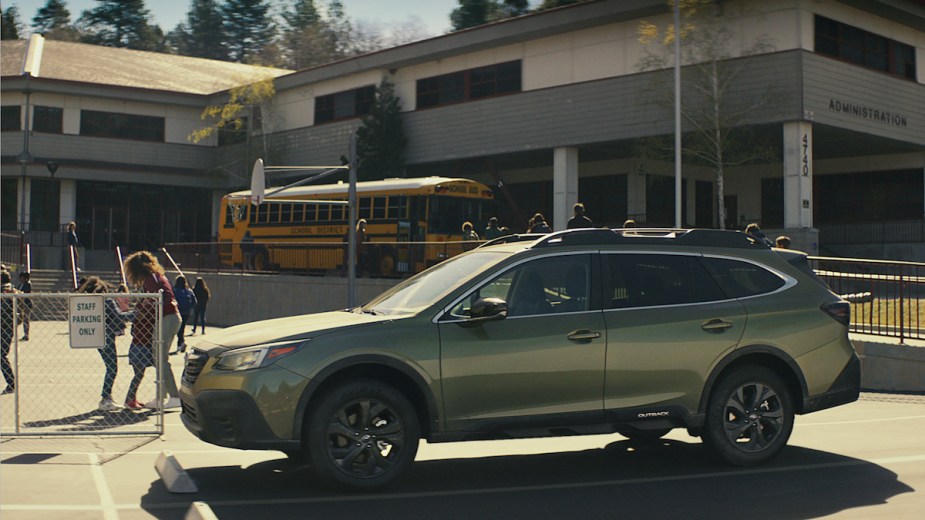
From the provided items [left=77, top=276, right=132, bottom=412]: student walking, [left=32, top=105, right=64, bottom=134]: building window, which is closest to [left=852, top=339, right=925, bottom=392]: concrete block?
[left=77, top=276, right=132, bottom=412]: student walking

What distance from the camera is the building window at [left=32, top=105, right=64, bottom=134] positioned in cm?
4700

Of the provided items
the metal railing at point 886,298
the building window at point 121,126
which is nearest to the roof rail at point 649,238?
the metal railing at point 886,298

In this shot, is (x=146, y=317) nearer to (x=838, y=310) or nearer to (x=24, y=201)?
(x=838, y=310)

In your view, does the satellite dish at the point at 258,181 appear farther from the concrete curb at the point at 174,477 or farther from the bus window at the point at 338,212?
the concrete curb at the point at 174,477

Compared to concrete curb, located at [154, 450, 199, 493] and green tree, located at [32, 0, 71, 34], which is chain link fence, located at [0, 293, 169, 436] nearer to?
concrete curb, located at [154, 450, 199, 493]

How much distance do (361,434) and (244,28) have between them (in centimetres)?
12632

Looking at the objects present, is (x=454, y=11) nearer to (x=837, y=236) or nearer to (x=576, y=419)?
(x=837, y=236)

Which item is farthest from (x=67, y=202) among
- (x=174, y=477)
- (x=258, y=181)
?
(x=174, y=477)

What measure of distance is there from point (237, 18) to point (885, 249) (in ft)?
344

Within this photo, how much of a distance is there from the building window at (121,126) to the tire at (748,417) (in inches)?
1723

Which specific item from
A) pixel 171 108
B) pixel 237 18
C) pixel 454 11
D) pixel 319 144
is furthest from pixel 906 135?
pixel 237 18

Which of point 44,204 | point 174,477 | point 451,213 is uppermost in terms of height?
point 44,204

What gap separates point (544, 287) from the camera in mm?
8289

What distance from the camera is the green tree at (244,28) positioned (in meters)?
127
